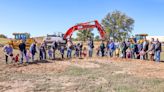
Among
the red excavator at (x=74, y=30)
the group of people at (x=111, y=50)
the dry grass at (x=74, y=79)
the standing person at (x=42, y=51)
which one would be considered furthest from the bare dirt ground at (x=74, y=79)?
the red excavator at (x=74, y=30)

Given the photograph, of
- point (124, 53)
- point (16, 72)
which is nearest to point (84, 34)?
point (124, 53)

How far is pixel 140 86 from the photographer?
1316cm

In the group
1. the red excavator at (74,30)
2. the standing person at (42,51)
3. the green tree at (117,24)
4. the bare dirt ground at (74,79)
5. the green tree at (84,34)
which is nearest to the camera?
the bare dirt ground at (74,79)

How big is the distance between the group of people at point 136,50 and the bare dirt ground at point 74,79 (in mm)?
2689

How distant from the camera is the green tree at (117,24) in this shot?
9025cm

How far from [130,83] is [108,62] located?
8.50 metres

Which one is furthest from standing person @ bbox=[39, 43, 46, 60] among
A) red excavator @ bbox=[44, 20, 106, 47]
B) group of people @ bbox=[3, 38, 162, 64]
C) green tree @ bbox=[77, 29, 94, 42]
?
green tree @ bbox=[77, 29, 94, 42]

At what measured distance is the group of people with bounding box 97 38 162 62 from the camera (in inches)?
918

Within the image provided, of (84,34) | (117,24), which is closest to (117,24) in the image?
(117,24)

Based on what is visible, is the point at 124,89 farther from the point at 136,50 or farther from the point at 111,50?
the point at 111,50

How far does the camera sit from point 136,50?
2539 cm

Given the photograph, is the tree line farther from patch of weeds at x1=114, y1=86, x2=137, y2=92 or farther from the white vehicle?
patch of weeds at x1=114, y1=86, x2=137, y2=92

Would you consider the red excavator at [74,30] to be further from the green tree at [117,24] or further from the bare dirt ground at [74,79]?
the green tree at [117,24]

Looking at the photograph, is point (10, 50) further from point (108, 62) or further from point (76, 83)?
point (76, 83)
